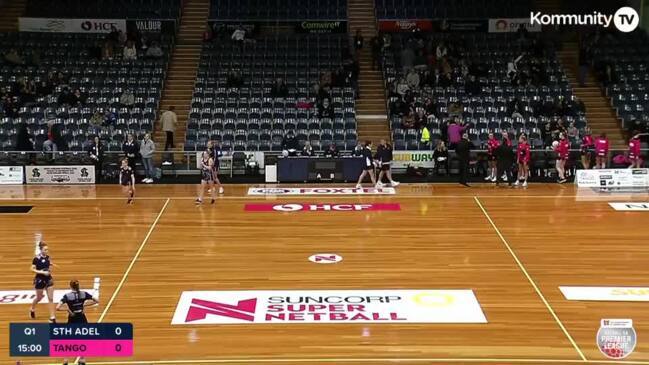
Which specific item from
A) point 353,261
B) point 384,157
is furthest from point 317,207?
point 353,261

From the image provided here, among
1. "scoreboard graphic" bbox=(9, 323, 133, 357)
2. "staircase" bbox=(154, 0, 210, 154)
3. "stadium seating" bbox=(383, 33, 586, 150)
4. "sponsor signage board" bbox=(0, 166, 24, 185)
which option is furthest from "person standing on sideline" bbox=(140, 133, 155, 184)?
"scoreboard graphic" bbox=(9, 323, 133, 357)

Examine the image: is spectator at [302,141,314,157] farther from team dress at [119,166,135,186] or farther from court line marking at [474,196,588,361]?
court line marking at [474,196,588,361]

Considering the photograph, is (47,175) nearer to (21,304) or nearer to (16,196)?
(16,196)

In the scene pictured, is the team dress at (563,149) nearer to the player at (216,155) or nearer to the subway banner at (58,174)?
the player at (216,155)

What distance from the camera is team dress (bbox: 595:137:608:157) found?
2470 cm

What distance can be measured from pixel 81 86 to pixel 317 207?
1276 cm

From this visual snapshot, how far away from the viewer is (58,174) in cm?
2506

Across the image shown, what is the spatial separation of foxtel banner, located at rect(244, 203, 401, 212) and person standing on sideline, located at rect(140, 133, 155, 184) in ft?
16.5

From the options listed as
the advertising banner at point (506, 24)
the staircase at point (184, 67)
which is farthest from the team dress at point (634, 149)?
the staircase at point (184, 67)

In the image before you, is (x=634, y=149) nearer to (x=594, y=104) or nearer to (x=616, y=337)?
(x=594, y=104)

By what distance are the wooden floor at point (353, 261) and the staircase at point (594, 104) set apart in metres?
5.78

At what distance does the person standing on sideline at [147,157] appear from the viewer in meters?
25.0

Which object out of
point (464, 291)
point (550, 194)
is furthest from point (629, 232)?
point (464, 291)

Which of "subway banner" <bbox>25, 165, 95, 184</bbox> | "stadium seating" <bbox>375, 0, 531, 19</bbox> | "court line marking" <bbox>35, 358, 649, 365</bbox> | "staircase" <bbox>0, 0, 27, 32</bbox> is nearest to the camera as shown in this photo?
"court line marking" <bbox>35, 358, 649, 365</bbox>
